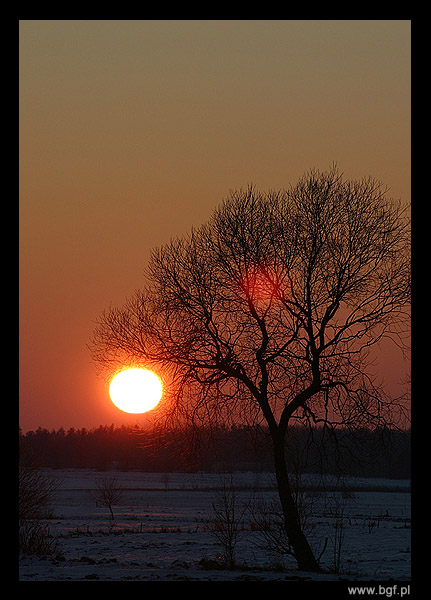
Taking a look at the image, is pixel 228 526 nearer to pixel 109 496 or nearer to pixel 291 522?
pixel 291 522

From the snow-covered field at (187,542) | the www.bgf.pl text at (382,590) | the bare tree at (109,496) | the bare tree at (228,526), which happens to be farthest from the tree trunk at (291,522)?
the bare tree at (109,496)

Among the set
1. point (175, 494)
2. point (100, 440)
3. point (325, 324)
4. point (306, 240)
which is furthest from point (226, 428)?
point (100, 440)

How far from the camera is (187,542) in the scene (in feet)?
125

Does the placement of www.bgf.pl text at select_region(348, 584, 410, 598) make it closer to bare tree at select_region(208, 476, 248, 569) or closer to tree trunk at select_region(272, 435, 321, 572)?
bare tree at select_region(208, 476, 248, 569)

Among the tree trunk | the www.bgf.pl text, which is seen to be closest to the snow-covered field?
the tree trunk

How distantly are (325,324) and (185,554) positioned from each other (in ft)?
51.1

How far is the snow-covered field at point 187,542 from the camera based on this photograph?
20.8 metres

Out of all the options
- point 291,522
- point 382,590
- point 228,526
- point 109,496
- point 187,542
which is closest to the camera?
point 382,590

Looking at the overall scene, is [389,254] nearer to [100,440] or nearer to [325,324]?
[325,324]

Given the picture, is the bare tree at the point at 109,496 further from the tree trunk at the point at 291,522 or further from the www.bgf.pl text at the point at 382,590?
the www.bgf.pl text at the point at 382,590

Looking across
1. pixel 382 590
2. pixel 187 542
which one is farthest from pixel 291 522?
pixel 187 542

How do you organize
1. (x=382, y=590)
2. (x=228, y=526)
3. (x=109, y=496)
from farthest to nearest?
(x=109, y=496) → (x=228, y=526) → (x=382, y=590)

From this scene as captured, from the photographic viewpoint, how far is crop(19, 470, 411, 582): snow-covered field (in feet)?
68.2
